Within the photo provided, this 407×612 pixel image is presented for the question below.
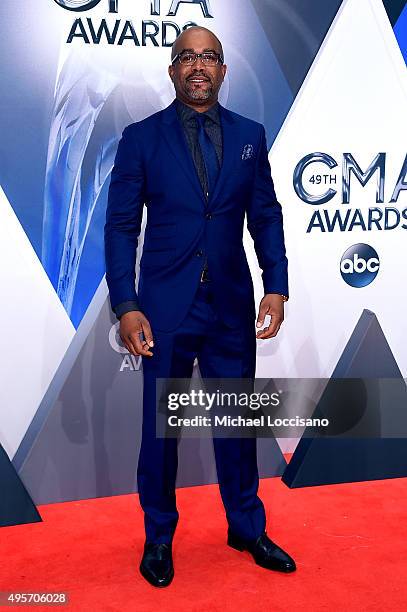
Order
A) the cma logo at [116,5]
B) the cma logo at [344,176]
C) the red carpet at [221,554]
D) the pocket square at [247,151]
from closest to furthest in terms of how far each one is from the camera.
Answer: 1. the red carpet at [221,554]
2. the pocket square at [247,151]
3. the cma logo at [116,5]
4. the cma logo at [344,176]

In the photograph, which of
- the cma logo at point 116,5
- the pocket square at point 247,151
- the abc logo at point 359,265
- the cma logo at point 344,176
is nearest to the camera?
the pocket square at point 247,151

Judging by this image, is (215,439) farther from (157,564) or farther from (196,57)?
(196,57)

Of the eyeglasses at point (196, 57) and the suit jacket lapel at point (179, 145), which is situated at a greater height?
the eyeglasses at point (196, 57)

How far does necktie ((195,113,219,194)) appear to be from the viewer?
2.51m

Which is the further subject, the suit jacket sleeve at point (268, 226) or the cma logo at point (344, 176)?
the cma logo at point (344, 176)

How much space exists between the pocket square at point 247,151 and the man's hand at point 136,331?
0.62m

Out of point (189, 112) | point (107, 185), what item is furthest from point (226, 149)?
point (107, 185)

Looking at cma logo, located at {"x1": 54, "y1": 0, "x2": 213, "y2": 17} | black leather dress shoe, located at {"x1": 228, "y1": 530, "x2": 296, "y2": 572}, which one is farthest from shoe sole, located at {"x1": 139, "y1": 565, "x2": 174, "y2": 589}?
cma logo, located at {"x1": 54, "y1": 0, "x2": 213, "y2": 17}

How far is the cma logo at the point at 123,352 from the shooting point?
3.24 meters

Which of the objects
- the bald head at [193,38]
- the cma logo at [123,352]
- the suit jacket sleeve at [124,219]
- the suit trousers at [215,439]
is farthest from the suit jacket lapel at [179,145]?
the cma logo at [123,352]

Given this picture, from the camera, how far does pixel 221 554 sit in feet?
9.12

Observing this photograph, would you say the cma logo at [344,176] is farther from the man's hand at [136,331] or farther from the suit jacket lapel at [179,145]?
the man's hand at [136,331]

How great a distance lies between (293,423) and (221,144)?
154cm

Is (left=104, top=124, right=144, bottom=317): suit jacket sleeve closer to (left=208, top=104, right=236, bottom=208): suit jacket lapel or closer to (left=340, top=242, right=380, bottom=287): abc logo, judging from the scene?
(left=208, top=104, right=236, bottom=208): suit jacket lapel
